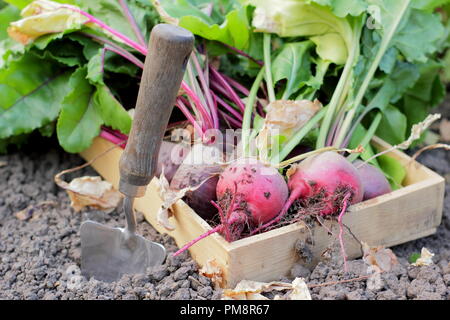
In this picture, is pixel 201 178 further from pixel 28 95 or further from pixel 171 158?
pixel 28 95

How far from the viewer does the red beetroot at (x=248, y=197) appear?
1476 mm

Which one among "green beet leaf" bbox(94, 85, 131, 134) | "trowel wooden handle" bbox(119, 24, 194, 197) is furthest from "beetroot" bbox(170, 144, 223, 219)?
"green beet leaf" bbox(94, 85, 131, 134)

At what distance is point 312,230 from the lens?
1519 mm

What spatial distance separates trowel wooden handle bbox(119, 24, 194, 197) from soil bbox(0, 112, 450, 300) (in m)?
0.23

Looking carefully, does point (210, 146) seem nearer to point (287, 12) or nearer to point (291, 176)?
point (291, 176)

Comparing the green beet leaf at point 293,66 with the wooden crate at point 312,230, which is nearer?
the wooden crate at point 312,230

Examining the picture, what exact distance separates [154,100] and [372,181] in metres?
0.68

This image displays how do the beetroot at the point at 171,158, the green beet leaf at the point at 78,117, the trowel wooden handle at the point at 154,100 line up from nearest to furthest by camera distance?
the trowel wooden handle at the point at 154,100 → the beetroot at the point at 171,158 → the green beet leaf at the point at 78,117

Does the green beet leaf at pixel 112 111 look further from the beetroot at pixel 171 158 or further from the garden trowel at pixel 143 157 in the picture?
the garden trowel at pixel 143 157

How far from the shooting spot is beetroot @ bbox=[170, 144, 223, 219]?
1613 millimetres

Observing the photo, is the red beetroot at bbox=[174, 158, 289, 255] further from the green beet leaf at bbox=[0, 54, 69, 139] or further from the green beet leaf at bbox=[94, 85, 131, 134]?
the green beet leaf at bbox=[0, 54, 69, 139]

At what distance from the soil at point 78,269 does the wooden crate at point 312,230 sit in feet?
0.14

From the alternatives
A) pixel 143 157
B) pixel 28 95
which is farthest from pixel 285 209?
pixel 28 95

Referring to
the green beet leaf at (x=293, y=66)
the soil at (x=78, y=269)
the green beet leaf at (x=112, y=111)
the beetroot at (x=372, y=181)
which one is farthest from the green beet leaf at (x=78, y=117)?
the beetroot at (x=372, y=181)
